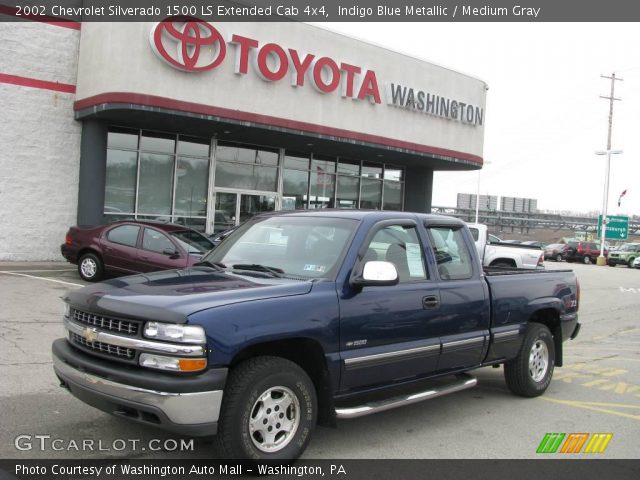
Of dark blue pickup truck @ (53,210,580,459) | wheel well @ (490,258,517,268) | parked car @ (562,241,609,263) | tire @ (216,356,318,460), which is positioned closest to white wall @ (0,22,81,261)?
wheel well @ (490,258,517,268)

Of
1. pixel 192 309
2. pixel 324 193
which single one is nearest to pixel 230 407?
pixel 192 309

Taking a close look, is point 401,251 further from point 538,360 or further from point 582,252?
point 582,252

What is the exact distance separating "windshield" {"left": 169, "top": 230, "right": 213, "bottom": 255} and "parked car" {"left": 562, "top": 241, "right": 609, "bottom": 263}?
3702 cm

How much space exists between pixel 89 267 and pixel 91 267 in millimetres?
63

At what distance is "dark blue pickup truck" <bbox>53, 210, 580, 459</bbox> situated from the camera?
3602mm

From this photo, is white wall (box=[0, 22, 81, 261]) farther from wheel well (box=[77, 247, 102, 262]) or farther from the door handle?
the door handle

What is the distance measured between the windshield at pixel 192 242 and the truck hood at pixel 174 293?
23.8ft

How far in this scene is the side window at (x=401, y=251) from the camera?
16.0 feet

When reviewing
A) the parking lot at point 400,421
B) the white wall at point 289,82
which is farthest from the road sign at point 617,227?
the parking lot at point 400,421

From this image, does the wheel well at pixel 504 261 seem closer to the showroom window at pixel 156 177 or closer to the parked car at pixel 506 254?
Answer: the parked car at pixel 506 254

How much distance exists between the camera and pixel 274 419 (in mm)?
3920

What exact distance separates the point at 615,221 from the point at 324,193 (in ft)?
104

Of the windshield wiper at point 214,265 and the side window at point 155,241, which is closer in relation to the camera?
the windshield wiper at point 214,265

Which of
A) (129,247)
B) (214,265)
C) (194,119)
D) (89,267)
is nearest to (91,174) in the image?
(194,119)
